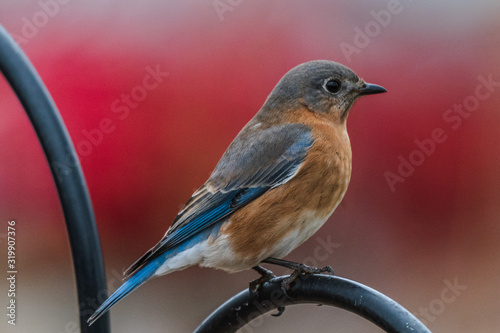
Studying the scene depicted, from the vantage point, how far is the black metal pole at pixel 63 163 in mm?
1866

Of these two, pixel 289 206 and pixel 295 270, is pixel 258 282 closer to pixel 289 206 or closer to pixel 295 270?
pixel 295 270

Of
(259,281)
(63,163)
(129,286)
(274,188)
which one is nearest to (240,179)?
(274,188)

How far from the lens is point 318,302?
6.46ft

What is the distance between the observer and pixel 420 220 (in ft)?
11.3

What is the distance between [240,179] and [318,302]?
0.68 meters

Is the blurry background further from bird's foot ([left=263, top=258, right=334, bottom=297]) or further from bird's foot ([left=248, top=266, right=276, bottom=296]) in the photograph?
bird's foot ([left=263, top=258, right=334, bottom=297])

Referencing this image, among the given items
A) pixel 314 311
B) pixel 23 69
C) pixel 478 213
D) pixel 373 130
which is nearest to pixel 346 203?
pixel 373 130

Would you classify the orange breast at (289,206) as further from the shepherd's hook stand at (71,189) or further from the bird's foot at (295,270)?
the shepherd's hook stand at (71,189)

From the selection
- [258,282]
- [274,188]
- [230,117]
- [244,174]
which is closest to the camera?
[258,282]

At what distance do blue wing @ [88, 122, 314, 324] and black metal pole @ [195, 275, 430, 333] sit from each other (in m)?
0.34

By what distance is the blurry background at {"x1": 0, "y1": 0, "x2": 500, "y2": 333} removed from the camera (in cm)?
317

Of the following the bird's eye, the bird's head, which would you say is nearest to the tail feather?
the bird's head

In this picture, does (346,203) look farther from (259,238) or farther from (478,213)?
(259,238)

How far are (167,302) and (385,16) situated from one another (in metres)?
1.68
